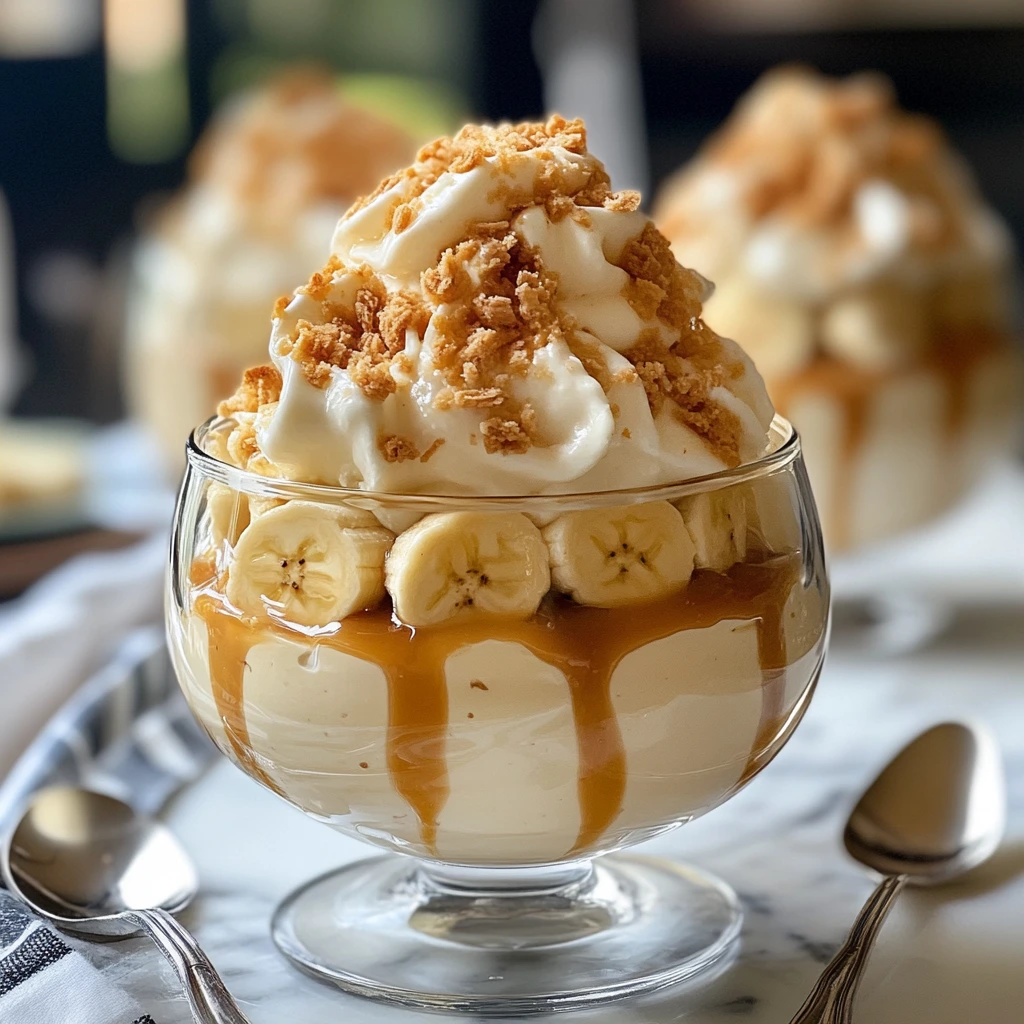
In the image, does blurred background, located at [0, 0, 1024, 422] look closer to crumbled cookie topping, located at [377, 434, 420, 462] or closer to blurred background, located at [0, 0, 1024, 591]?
blurred background, located at [0, 0, 1024, 591]

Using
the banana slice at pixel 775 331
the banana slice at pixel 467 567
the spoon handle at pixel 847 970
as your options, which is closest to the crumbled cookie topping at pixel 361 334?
the banana slice at pixel 467 567

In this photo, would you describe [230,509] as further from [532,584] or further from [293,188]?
[293,188]

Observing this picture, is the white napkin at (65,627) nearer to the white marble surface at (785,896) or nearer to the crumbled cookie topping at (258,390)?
the white marble surface at (785,896)

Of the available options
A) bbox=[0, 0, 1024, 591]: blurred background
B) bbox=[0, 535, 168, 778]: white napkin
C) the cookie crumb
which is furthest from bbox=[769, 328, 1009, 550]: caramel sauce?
bbox=[0, 0, 1024, 591]: blurred background

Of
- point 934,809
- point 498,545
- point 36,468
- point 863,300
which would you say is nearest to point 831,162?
point 863,300

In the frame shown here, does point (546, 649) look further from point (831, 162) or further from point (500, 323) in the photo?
point (831, 162)

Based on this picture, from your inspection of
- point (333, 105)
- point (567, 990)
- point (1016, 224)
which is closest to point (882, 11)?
point (1016, 224)
